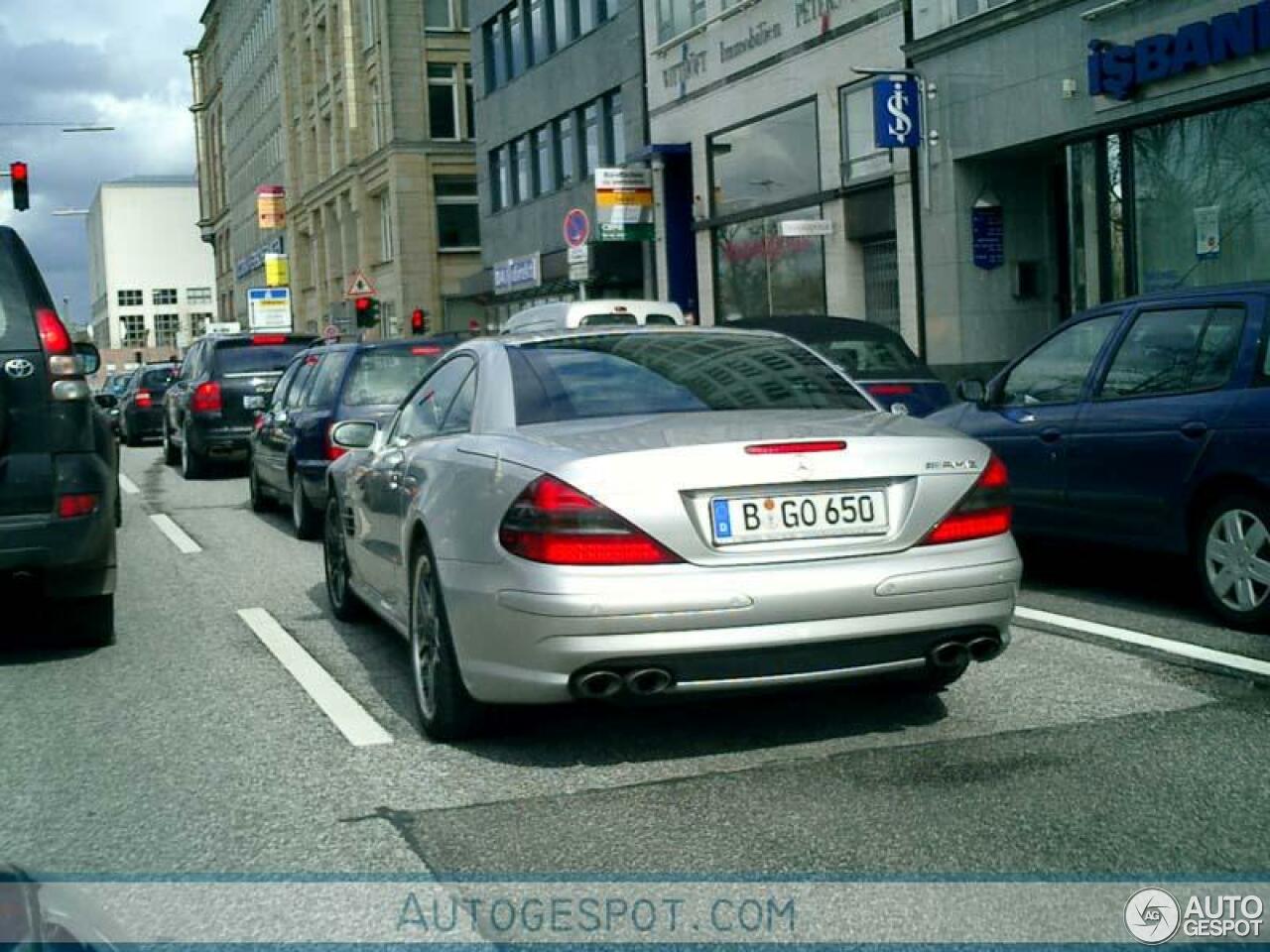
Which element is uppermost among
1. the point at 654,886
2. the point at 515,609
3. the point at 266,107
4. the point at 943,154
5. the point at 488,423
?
the point at 266,107

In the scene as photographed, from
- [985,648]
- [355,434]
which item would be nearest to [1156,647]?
[985,648]

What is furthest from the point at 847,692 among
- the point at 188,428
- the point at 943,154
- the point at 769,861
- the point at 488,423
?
the point at 943,154

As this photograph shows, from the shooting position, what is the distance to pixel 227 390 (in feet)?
63.8

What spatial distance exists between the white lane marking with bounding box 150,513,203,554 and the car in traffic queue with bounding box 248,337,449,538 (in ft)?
2.70

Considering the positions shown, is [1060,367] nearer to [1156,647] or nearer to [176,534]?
[1156,647]

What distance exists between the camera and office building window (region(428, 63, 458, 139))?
180 feet

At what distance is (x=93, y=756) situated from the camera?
→ 569cm

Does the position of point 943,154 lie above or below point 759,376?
above

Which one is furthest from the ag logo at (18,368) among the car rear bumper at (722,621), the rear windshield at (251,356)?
the rear windshield at (251,356)

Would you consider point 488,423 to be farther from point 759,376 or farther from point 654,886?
point 654,886

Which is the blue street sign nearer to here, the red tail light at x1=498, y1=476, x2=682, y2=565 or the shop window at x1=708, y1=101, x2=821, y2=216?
the shop window at x1=708, y1=101, x2=821, y2=216

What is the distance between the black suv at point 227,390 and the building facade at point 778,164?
843cm

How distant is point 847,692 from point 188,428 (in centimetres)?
1481

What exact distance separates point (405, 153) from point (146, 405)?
25864 mm
